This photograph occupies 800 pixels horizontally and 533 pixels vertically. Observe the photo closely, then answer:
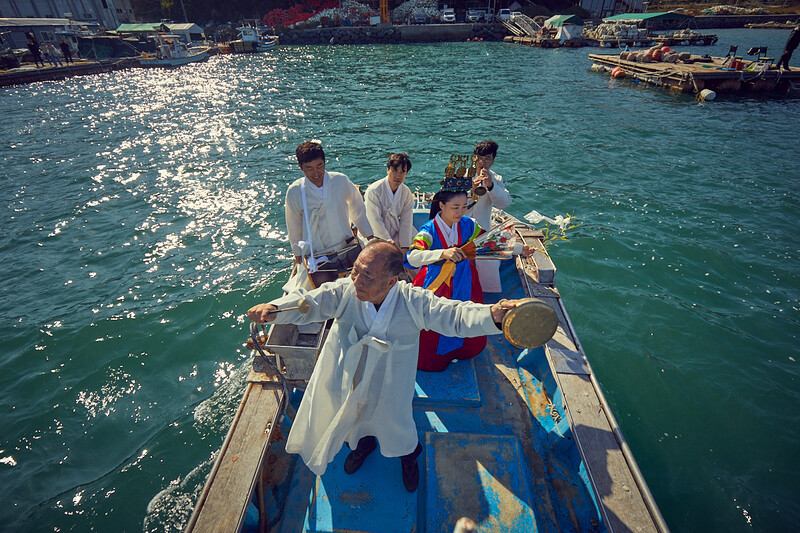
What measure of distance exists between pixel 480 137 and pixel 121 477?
59.6ft

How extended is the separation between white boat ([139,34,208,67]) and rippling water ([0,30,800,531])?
992 inches

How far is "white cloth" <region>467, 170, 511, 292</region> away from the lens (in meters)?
5.33

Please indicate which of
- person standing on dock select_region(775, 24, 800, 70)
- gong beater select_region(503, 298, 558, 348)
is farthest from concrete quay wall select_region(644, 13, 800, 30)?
gong beater select_region(503, 298, 558, 348)

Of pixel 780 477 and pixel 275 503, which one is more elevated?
Result: pixel 275 503

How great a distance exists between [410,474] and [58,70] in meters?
51.2

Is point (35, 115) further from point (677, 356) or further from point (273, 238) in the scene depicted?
point (677, 356)

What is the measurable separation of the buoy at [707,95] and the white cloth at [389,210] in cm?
2800

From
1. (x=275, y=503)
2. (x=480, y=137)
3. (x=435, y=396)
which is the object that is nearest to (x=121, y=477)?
(x=275, y=503)

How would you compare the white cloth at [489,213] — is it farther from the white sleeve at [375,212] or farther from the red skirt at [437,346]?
the white sleeve at [375,212]

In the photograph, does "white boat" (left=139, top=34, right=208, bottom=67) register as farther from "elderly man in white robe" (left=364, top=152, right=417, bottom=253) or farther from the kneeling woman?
the kneeling woman

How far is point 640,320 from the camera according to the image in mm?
7395

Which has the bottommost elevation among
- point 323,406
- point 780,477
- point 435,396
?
point 780,477

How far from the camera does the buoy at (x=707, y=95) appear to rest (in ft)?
74.0

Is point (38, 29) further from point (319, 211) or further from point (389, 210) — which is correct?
point (389, 210)
